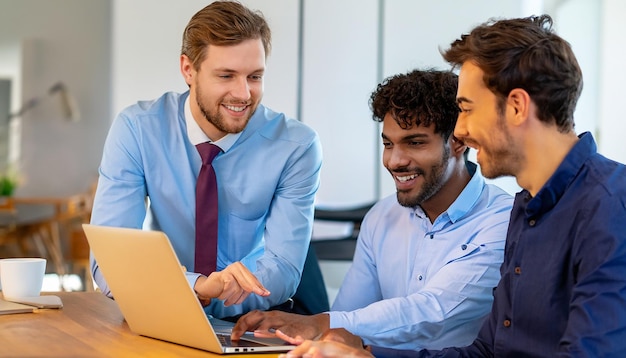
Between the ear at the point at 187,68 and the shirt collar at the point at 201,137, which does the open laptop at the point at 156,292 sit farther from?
the ear at the point at 187,68

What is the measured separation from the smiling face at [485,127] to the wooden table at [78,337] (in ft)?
Result: 1.74

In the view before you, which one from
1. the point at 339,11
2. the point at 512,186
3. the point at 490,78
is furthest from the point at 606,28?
the point at 490,78

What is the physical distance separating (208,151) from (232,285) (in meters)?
0.66

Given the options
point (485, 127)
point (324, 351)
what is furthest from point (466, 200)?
point (324, 351)

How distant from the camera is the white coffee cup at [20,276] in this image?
2104 mm

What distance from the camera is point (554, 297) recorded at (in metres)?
1.54

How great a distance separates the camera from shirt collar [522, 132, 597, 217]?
5.09ft

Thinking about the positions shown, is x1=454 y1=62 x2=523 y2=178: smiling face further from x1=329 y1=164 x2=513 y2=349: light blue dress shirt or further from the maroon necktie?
the maroon necktie

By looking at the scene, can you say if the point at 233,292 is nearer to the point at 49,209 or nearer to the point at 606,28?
the point at 606,28

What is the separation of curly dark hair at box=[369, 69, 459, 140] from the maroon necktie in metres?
0.49

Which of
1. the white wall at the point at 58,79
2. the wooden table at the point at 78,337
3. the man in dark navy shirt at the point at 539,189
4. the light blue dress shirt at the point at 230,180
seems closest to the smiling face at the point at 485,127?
the man in dark navy shirt at the point at 539,189

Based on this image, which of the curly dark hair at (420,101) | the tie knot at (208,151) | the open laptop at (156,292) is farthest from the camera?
the tie knot at (208,151)

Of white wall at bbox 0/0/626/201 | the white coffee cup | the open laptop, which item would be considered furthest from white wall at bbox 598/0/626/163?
the open laptop

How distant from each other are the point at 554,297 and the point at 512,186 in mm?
4294
